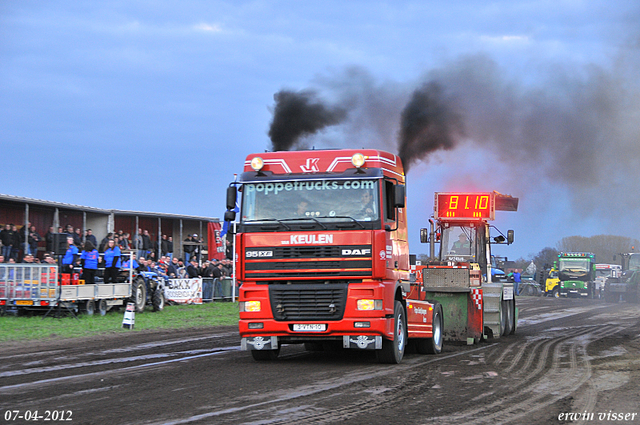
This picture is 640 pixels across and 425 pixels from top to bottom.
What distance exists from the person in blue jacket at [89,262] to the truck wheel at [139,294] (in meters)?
1.43

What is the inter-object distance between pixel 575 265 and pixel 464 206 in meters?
37.1

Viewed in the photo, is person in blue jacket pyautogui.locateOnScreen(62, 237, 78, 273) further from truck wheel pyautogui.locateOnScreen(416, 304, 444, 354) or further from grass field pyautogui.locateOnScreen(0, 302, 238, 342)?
truck wheel pyautogui.locateOnScreen(416, 304, 444, 354)

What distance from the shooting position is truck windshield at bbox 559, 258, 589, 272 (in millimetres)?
52938

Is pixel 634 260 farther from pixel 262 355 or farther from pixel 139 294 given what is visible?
pixel 262 355

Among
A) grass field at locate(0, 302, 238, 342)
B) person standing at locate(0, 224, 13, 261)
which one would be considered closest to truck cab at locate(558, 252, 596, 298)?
grass field at locate(0, 302, 238, 342)

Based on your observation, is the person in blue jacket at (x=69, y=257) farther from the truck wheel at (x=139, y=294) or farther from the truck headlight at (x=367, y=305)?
the truck headlight at (x=367, y=305)

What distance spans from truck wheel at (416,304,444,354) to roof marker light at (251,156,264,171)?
462 cm

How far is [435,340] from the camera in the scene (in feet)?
46.1

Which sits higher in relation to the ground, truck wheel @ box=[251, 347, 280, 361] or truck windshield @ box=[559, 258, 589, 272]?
truck windshield @ box=[559, 258, 589, 272]

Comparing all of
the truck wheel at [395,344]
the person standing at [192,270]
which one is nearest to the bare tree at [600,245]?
the person standing at [192,270]

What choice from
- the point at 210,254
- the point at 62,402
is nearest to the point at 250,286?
the point at 62,402

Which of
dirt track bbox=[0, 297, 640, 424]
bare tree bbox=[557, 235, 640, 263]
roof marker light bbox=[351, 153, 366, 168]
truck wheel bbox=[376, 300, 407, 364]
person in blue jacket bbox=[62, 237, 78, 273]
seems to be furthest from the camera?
bare tree bbox=[557, 235, 640, 263]

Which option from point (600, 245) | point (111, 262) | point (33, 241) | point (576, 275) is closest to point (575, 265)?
point (576, 275)

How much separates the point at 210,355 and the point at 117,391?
4287 millimetres
